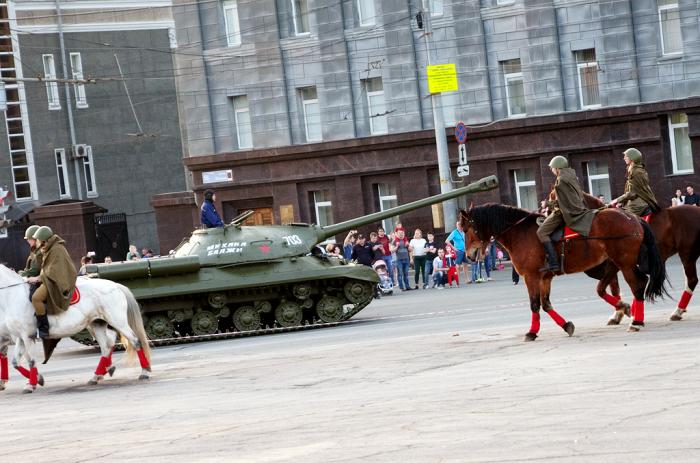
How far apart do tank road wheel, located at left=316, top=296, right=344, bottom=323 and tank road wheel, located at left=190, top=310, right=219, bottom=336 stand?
201 centimetres

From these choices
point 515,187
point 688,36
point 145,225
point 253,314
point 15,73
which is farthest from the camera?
point 145,225

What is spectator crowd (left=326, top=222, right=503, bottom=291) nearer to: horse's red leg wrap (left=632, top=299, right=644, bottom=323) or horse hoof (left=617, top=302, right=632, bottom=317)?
horse hoof (left=617, top=302, right=632, bottom=317)

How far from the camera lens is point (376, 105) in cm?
4631

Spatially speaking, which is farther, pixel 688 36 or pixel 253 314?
pixel 688 36

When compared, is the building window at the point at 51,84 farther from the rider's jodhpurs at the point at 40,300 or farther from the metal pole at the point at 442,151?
the rider's jodhpurs at the point at 40,300

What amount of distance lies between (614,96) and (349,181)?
9.60 m

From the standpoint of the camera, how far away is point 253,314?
2672 cm

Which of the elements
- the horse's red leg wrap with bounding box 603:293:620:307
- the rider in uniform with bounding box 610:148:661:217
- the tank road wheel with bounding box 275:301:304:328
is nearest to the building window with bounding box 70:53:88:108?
the tank road wheel with bounding box 275:301:304:328

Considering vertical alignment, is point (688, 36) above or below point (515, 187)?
above

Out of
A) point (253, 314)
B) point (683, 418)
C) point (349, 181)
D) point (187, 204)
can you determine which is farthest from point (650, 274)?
point (187, 204)

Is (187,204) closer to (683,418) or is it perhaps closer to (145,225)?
(145,225)

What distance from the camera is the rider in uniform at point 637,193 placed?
20.1 meters

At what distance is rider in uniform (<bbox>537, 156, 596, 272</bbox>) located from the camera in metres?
18.8

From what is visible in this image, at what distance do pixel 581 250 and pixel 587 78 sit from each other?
973 inches
